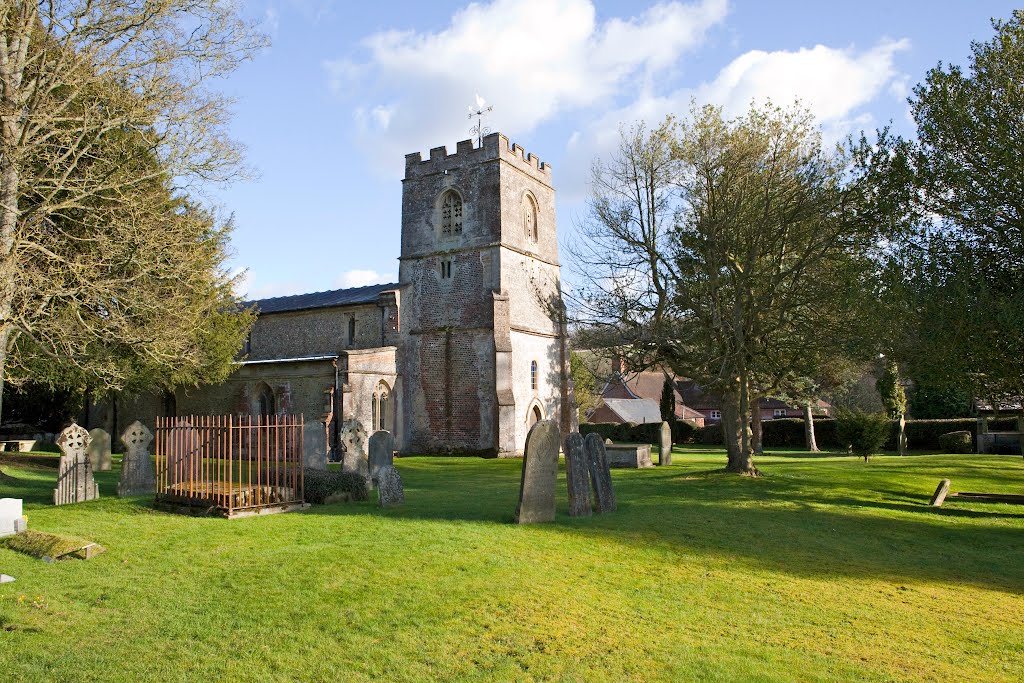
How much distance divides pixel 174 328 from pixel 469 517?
10.6m

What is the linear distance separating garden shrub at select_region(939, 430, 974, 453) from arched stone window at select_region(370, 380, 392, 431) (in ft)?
87.3

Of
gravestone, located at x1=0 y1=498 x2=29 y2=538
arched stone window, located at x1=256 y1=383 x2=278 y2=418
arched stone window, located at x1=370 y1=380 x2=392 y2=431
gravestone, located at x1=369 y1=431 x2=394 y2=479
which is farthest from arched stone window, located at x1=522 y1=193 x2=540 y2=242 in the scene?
gravestone, located at x1=0 y1=498 x2=29 y2=538

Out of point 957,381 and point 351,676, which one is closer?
point 351,676

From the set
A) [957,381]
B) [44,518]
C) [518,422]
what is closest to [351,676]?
[44,518]

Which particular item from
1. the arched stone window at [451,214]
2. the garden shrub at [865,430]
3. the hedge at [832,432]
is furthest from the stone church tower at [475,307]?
the hedge at [832,432]

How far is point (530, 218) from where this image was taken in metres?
33.5

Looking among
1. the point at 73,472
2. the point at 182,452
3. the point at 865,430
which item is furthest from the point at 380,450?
the point at 865,430

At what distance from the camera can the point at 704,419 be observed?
211 feet

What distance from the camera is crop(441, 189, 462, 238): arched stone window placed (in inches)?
1255

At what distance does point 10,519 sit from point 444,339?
842 inches

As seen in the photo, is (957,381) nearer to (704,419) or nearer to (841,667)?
(841,667)

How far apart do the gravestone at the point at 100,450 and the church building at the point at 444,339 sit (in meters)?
8.55

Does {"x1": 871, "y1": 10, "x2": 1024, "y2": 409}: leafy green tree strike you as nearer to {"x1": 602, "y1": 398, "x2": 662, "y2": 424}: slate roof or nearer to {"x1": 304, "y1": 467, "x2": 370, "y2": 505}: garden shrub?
{"x1": 304, "y1": 467, "x2": 370, "y2": 505}: garden shrub

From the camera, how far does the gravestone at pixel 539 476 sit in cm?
1126
